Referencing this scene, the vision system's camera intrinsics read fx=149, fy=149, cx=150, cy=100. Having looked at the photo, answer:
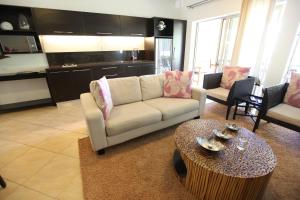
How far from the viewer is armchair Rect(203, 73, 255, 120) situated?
264 cm

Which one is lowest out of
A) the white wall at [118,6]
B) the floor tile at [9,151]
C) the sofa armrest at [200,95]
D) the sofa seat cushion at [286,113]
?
the floor tile at [9,151]

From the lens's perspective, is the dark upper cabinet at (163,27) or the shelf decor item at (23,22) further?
the dark upper cabinet at (163,27)

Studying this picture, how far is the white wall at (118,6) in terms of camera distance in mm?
3187

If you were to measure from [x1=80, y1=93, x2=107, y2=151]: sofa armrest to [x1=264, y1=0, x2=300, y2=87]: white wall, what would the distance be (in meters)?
3.29

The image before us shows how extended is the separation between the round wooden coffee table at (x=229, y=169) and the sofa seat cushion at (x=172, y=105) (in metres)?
0.70

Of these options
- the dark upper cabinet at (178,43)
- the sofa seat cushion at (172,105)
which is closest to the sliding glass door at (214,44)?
the dark upper cabinet at (178,43)

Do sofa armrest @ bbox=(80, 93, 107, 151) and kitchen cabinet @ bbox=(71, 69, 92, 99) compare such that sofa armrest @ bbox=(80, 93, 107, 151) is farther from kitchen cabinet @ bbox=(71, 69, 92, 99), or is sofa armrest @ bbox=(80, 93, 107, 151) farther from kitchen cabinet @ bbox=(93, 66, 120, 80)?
kitchen cabinet @ bbox=(93, 66, 120, 80)

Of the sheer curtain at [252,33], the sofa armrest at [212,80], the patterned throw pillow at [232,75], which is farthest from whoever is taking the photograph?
the sofa armrest at [212,80]

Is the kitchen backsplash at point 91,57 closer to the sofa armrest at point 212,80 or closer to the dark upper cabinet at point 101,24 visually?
the dark upper cabinet at point 101,24

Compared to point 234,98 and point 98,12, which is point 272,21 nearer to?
point 234,98

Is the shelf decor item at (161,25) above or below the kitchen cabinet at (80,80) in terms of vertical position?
above

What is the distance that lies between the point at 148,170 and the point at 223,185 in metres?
0.78

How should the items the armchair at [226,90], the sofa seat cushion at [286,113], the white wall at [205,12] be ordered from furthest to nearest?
the white wall at [205,12] < the armchair at [226,90] < the sofa seat cushion at [286,113]

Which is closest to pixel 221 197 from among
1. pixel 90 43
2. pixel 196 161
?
pixel 196 161
